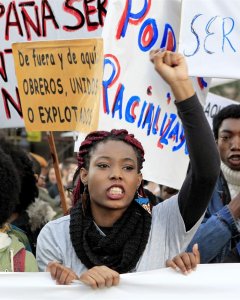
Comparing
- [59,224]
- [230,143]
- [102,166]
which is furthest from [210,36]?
[59,224]

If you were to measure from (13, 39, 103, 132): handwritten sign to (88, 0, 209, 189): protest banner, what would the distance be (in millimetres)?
110

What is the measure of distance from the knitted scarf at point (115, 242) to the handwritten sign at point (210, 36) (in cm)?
139

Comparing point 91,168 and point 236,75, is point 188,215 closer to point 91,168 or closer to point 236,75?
point 91,168

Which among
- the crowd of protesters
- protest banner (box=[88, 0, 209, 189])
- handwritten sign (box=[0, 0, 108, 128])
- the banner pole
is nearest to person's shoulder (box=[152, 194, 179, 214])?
the crowd of protesters

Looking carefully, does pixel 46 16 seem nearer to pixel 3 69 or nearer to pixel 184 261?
pixel 3 69

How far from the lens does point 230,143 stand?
439 cm

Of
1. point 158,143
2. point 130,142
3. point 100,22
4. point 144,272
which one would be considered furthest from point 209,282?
point 100,22

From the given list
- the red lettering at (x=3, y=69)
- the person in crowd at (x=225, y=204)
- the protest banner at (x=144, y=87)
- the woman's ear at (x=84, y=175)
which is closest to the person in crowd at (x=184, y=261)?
the woman's ear at (x=84, y=175)

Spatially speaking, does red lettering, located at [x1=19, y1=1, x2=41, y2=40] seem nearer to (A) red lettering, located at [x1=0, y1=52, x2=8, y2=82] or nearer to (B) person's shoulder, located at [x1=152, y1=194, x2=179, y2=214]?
(A) red lettering, located at [x1=0, y1=52, x2=8, y2=82]

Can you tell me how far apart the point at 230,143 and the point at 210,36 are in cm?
58

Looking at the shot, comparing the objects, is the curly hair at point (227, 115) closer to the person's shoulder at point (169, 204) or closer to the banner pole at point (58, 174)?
the banner pole at point (58, 174)

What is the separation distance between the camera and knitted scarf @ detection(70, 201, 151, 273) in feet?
10.2

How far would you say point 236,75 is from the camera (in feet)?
14.2

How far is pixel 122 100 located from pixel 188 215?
1.48 metres
